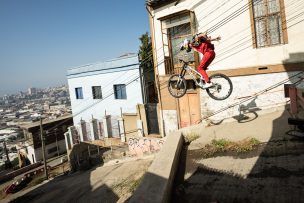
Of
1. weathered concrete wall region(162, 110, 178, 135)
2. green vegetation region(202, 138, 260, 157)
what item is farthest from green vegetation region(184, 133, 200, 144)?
weathered concrete wall region(162, 110, 178, 135)

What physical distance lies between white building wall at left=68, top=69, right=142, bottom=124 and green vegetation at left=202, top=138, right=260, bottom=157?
13625 mm

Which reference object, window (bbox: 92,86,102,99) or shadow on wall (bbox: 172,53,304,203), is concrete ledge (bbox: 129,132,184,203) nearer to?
shadow on wall (bbox: 172,53,304,203)

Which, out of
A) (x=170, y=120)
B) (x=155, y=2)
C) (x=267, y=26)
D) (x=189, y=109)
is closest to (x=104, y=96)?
(x=170, y=120)

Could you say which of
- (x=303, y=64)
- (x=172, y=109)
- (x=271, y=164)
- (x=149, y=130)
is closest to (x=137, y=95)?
(x=149, y=130)

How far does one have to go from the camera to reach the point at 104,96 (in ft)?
80.4

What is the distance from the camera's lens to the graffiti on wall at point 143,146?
686 inches

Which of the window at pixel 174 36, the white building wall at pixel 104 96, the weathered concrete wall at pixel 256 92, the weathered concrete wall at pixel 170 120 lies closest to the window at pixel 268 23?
the weathered concrete wall at pixel 256 92

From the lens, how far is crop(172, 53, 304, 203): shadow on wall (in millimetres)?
5398

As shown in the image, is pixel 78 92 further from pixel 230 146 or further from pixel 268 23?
pixel 230 146

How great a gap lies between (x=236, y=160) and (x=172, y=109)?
1051cm

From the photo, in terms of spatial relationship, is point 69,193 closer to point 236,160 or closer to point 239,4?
point 236,160

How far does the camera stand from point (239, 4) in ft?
44.9

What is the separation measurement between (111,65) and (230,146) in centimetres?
1697

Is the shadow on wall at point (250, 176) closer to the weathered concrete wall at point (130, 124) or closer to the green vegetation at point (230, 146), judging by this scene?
the green vegetation at point (230, 146)
